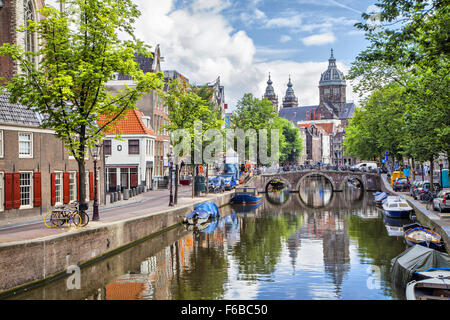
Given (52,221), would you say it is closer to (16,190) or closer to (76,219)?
(76,219)

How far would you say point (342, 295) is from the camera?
64.7 ft

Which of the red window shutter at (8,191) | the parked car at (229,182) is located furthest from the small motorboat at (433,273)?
the parked car at (229,182)

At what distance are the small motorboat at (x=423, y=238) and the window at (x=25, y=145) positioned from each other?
21875 millimetres

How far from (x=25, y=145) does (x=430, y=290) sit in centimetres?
2281

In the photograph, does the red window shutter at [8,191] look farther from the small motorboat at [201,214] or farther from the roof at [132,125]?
the roof at [132,125]

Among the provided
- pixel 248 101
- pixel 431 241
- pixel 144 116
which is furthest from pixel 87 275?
pixel 248 101

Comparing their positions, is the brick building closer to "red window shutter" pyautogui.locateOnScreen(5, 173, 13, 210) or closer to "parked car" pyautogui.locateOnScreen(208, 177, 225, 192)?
"red window shutter" pyautogui.locateOnScreen(5, 173, 13, 210)

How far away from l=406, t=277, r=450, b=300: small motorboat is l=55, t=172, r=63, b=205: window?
75.8ft

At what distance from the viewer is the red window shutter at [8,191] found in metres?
27.6

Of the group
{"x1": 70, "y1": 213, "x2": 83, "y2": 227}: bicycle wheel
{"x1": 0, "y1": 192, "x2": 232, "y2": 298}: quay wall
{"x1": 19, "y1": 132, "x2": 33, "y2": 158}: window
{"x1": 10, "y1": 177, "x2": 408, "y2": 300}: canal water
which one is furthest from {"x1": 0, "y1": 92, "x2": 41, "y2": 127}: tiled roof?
{"x1": 10, "y1": 177, "x2": 408, "y2": 300}: canal water

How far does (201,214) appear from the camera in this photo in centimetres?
4009

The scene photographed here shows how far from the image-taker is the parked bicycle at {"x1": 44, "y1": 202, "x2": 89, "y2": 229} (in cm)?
2431

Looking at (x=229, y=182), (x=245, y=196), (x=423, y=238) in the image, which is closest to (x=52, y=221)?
(x=423, y=238)
